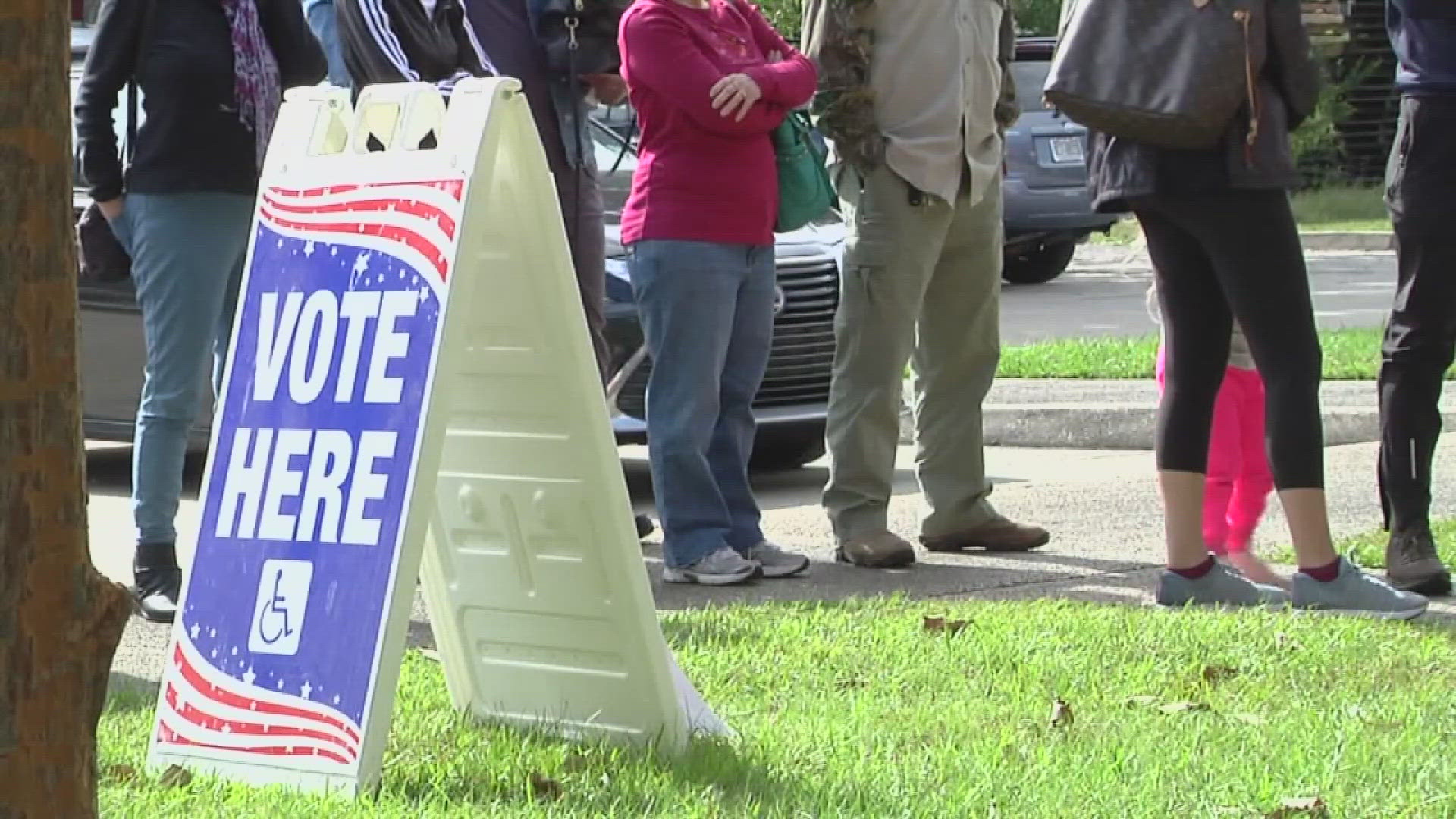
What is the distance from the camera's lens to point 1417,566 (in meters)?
6.33

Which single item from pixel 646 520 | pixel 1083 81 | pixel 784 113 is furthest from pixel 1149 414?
pixel 1083 81

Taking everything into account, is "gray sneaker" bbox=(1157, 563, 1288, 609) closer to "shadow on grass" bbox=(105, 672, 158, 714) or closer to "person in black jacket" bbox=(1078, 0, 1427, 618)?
"person in black jacket" bbox=(1078, 0, 1427, 618)

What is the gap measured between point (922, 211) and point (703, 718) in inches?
118

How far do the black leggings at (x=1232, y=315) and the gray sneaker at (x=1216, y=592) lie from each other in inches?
11.3

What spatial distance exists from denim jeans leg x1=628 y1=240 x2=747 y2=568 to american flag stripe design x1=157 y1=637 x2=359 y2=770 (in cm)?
265

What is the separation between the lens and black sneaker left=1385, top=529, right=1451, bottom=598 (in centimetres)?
629

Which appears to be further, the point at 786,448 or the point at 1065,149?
the point at 1065,149

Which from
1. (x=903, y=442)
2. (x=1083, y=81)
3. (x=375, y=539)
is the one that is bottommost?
(x=903, y=442)

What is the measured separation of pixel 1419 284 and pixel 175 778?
361 centimetres

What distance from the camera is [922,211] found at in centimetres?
714

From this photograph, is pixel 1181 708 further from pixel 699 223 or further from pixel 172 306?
pixel 172 306

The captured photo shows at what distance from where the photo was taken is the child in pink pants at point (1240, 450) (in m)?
6.64

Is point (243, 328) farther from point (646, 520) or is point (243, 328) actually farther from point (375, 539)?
point (646, 520)

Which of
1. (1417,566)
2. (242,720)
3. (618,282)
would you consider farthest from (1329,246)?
(242,720)
